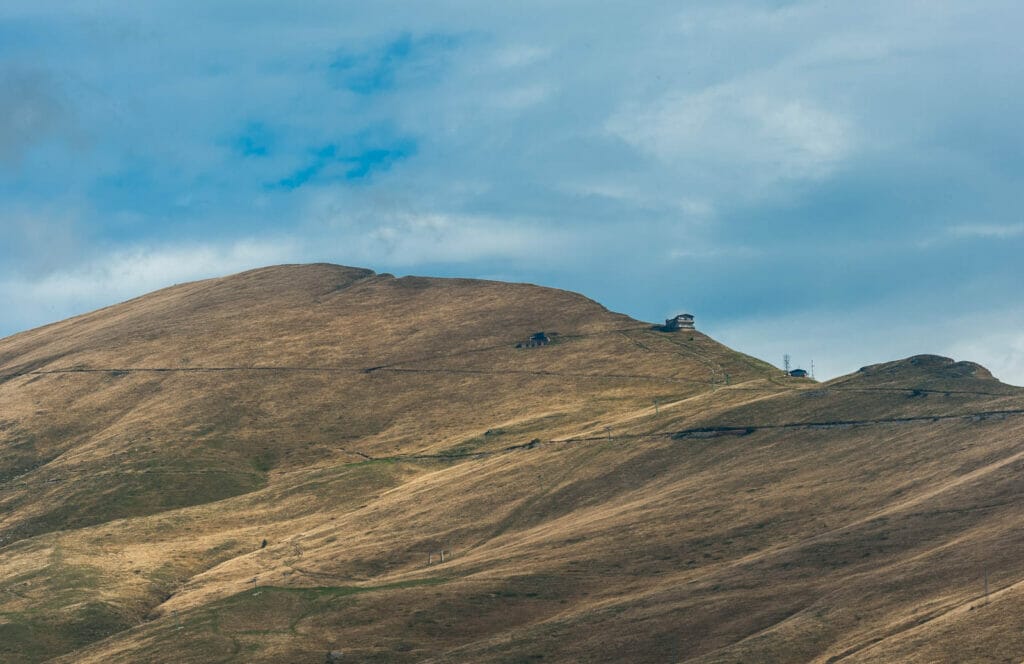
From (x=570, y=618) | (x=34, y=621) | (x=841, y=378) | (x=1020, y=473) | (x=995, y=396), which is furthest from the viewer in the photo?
(x=841, y=378)

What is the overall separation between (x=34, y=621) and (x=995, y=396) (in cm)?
9856

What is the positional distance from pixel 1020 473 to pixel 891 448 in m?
20.5

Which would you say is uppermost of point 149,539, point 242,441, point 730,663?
point 242,441

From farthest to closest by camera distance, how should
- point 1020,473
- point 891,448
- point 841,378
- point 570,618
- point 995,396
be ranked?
point 841,378 → point 995,396 → point 891,448 → point 1020,473 → point 570,618

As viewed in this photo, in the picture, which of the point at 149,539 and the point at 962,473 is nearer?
the point at 962,473

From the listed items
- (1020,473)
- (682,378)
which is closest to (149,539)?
(682,378)

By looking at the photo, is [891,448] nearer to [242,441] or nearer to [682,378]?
[682,378]

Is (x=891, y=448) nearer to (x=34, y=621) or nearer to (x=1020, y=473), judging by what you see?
(x=1020, y=473)

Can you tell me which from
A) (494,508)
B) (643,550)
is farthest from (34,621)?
(643,550)

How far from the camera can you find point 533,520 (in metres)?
135

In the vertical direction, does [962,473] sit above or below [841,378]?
below

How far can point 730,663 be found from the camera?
88688mm

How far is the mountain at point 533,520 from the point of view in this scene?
9800cm

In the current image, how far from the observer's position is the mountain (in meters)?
98.0
